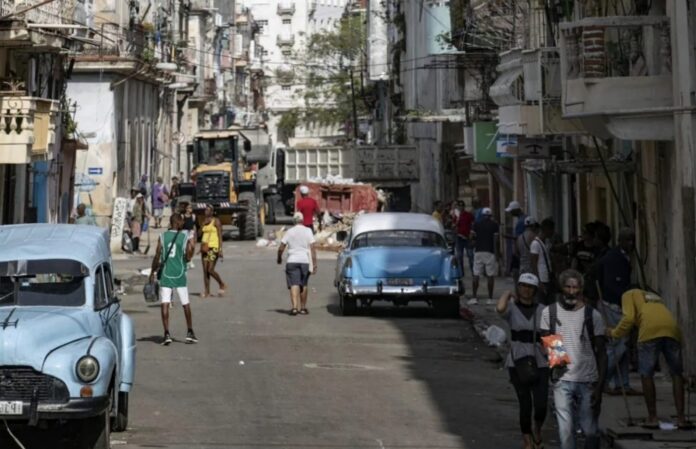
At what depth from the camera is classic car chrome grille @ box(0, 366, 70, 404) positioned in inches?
449

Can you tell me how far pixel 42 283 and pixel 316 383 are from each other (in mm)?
4677

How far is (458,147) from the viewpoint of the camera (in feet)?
158

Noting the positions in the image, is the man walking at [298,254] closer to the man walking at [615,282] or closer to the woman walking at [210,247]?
the woman walking at [210,247]

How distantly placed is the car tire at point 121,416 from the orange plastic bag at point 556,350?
403 cm

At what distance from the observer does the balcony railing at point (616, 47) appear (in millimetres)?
17141

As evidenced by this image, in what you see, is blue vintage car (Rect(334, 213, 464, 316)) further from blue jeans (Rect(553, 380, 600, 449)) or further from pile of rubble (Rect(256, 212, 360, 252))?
pile of rubble (Rect(256, 212, 360, 252))

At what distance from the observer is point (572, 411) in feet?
37.6

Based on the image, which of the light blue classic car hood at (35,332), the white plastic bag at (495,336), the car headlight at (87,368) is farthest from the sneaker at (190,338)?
the car headlight at (87,368)

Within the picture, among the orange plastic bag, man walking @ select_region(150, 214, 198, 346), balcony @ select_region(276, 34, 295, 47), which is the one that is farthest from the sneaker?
balcony @ select_region(276, 34, 295, 47)

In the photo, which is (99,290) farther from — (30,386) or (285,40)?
(285,40)

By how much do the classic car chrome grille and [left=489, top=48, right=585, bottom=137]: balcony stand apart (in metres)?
11.9

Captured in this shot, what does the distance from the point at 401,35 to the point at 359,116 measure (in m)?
37.2

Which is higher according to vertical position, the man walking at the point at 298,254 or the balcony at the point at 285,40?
the balcony at the point at 285,40

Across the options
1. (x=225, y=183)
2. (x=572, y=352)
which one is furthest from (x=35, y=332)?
(x=225, y=183)
